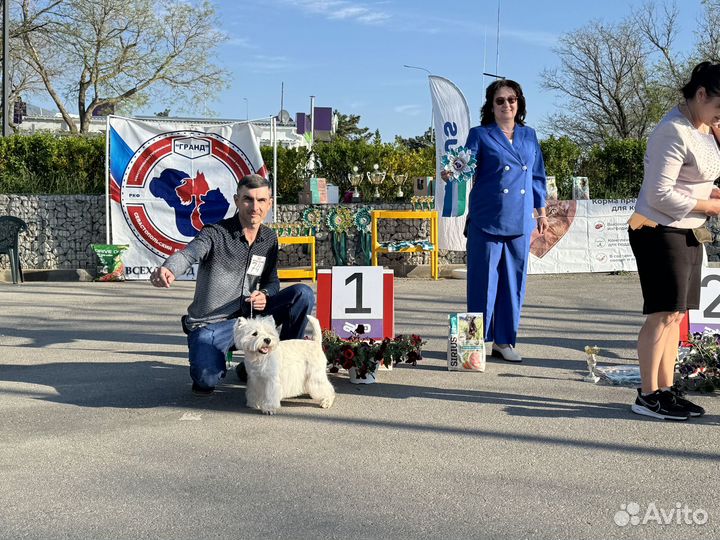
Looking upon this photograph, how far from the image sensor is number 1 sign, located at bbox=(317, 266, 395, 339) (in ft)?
20.6

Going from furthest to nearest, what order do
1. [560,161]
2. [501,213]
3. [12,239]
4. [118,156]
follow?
[560,161]
[118,156]
[12,239]
[501,213]

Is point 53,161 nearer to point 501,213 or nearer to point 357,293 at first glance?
point 357,293

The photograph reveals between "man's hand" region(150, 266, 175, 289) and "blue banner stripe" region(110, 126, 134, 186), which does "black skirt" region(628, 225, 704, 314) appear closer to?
"man's hand" region(150, 266, 175, 289)

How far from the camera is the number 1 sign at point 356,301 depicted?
6.28 meters

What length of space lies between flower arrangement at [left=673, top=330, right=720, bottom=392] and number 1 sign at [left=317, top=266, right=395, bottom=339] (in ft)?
6.67

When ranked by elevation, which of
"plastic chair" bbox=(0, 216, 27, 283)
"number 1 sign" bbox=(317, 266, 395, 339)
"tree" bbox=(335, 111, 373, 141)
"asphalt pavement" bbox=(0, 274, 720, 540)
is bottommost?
"asphalt pavement" bbox=(0, 274, 720, 540)

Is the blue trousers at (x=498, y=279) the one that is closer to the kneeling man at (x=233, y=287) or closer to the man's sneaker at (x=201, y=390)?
the kneeling man at (x=233, y=287)

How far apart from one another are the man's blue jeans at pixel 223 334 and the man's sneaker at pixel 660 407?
2.11 m

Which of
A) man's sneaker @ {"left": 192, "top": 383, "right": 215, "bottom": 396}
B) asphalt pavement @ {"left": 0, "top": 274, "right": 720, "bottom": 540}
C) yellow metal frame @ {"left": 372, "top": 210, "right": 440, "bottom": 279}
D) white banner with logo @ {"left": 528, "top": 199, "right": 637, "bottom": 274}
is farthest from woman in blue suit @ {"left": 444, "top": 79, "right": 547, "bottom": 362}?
white banner with logo @ {"left": 528, "top": 199, "right": 637, "bottom": 274}

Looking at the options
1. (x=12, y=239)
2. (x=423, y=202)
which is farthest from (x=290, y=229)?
(x=12, y=239)

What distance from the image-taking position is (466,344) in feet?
20.4

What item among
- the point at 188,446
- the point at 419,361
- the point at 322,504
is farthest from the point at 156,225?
A: the point at 322,504

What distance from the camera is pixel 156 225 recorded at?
13.4m

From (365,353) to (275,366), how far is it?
38.0 inches
